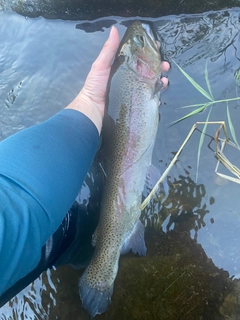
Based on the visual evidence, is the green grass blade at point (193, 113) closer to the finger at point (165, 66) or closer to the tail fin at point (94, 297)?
the finger at point (165, 66)

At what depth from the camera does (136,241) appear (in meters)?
2.25

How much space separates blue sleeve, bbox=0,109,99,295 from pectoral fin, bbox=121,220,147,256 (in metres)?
0.62

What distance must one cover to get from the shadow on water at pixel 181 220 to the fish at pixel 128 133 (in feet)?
0.92

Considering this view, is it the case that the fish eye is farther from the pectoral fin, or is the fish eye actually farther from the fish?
the pectoral fin

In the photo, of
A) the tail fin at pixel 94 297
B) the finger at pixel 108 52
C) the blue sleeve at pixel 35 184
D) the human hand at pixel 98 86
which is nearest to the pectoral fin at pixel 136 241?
the tail fin at pixel 94 297

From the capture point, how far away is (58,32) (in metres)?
2.73

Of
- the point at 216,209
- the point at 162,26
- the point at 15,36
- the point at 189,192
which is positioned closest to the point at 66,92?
the point at 15,36

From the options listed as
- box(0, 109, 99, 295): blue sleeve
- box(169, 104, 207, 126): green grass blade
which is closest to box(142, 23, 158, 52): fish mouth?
box(169, 104, 207, 126): green grass blade

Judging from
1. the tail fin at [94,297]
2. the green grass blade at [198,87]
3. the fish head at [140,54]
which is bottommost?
the tail fin at [94,297]

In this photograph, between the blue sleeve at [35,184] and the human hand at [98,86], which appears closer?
the blue sleeve at [35,184]

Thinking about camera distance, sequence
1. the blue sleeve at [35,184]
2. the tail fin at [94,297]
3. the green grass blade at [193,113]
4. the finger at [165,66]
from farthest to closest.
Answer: the finger at [165,66], the green grass blade at [193,113], the tail fin at [94,297], the blue sleeve at [35,184]

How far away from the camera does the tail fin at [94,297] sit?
2.14m

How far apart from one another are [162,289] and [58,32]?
2199mm

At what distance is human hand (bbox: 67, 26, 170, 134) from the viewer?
2.21m
